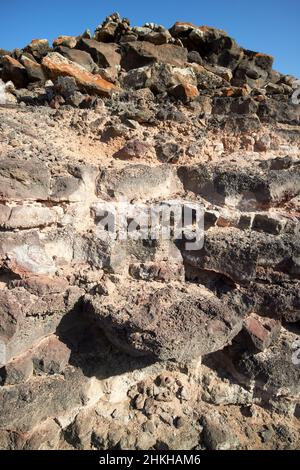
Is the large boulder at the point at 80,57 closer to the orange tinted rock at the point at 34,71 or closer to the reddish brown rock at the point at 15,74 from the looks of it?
the orange tinted rock at the point at 34,71

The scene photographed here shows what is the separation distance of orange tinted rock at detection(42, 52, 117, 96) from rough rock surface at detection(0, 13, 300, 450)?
0.76m

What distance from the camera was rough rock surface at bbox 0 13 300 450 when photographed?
2.58 meters

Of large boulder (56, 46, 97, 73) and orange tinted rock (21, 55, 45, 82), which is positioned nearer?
orange tinted rock (21, 55, 45, 82)

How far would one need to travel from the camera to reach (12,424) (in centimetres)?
249

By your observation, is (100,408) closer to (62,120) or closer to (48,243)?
(48,243)

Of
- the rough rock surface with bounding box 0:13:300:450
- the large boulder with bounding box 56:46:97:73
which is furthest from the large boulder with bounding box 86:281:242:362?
the large boulder with bounding box 56:46:97:73

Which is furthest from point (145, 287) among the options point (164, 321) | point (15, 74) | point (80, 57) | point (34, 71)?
point (80, 57)

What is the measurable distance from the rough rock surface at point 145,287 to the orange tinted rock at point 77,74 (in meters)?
0.76

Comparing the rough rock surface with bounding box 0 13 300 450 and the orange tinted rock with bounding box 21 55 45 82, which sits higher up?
the orange tinted rock with bounding box 21 55 45 82

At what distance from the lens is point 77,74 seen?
450cm

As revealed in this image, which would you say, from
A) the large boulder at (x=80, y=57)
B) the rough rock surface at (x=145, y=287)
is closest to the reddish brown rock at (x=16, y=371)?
the rough rock surface at (x=145, y=287)

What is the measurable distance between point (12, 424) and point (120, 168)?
2.34 metres

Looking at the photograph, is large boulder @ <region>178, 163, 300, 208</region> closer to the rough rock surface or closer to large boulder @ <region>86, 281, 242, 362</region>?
the rough rock surface

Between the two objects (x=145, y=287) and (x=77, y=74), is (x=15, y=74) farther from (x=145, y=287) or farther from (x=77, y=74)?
(x=145, y=287)
